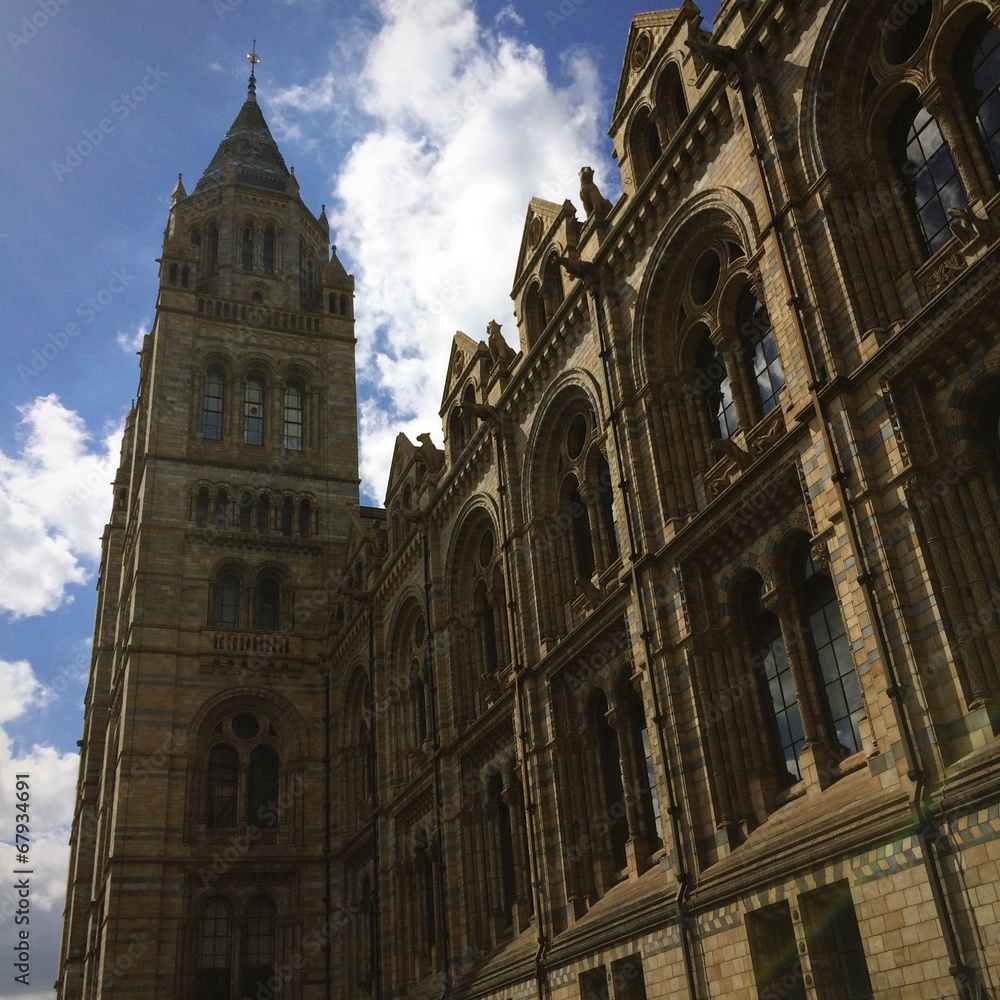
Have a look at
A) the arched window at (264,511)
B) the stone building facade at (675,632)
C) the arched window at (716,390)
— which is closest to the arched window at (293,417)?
the arched window at (264,511)

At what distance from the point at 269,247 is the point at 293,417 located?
8950 mm

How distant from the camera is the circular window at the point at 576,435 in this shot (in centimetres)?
2495

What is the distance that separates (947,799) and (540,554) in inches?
518

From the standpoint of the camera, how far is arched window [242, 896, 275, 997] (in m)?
36.0

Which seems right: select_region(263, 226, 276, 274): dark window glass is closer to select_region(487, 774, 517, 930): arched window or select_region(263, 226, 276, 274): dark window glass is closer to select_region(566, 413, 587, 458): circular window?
select_region(566, 413, 587, 458): circular window

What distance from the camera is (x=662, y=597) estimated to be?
63.6ft

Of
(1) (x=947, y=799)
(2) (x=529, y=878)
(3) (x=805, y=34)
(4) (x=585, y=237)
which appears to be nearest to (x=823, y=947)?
(1) (x=947, y=799)

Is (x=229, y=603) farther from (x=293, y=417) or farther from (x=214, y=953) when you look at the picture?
(x=214, y=953)

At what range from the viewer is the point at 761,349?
1894 cm

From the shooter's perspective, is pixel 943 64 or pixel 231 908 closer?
pixel 943 64

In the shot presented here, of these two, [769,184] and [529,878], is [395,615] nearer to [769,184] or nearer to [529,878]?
[529,878]

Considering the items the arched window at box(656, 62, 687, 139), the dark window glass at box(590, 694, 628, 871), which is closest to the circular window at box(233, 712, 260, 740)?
the dark window glass at box(590, 694, 628, 871)

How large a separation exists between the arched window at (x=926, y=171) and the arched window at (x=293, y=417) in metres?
33.4

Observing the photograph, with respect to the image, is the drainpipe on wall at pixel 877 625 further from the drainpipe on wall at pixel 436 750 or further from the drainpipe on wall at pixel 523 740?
the drainpipe on wall at pixel 436 750
